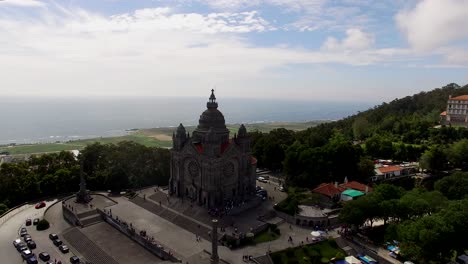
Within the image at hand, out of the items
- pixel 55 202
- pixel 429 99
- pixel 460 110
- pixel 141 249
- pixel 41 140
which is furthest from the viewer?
pixel 41 140

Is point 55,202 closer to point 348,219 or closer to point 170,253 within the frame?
point 170,253

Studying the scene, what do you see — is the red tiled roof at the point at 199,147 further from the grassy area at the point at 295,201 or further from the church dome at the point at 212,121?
the grassy area at the point at 295,201

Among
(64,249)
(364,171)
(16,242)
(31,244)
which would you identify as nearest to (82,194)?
(16,242)

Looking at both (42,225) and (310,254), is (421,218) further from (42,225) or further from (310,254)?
(42,225)

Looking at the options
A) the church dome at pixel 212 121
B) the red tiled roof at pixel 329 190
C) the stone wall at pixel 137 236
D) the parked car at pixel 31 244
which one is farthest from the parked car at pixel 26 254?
the red tiled roof at pixel 329 190

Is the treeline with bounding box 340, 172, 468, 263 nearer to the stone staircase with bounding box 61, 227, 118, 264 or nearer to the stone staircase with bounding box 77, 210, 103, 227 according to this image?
the stone staircase with bounding box 61, 227, 118, 264

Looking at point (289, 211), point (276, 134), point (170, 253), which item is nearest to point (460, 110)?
point (276, 134)
